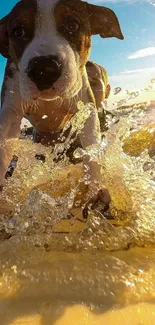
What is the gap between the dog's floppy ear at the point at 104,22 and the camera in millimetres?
3092

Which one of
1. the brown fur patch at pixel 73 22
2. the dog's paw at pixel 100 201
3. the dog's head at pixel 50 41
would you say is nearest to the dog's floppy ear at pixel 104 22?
the dog's head at pixel 50 41

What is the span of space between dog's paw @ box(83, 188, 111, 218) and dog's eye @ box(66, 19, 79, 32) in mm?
1170

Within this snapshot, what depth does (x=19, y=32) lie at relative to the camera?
108 inches

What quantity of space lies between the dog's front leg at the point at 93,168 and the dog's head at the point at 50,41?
256 mm

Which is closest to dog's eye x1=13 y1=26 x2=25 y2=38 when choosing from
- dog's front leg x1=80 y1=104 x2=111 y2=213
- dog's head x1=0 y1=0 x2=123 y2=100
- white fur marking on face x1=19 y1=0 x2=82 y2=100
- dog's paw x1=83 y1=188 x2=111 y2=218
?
dog's head x1=0 y1=0 x2=123 y2=100

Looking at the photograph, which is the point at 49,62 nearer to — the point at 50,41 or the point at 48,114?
the point at 50,41

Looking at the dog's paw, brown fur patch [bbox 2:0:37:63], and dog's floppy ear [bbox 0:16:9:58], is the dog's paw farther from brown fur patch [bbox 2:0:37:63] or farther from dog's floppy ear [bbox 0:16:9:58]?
dog's floppy ear [bbox 0:16:9:58]

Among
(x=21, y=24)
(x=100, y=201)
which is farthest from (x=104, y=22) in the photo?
(x=100, y=201)

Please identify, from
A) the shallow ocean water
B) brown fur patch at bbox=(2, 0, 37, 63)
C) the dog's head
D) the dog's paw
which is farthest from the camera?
brown fur patch at bbox=(2, 0, 37, 63)

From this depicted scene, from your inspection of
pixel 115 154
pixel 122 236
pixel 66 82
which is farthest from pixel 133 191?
pixel 66 82

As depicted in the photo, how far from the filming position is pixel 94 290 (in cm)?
125

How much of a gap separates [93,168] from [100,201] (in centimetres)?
31

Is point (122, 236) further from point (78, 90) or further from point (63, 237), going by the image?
point (78, 90)

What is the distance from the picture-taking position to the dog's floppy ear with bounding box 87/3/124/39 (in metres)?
3.09
